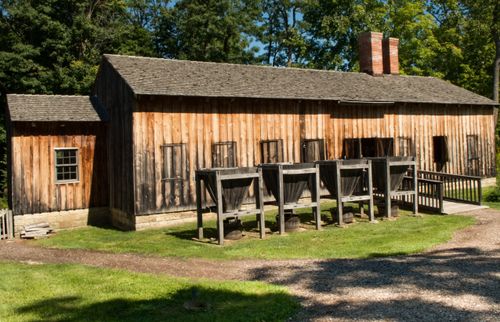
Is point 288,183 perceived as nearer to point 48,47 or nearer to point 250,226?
point 250,226

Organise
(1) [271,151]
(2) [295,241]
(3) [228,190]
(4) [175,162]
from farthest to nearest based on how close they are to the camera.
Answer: (1) [271,151]
(4) [175,162]
(3) [228,190]
(2) [295,241]

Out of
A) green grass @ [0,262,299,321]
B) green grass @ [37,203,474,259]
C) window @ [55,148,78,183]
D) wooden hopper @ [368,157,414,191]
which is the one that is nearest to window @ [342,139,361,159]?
wooden hopper @ [368,157,414,191]

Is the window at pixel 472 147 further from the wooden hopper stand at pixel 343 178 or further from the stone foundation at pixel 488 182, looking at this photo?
the wooden hopper stand at pixel 343 178

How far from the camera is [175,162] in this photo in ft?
55.3

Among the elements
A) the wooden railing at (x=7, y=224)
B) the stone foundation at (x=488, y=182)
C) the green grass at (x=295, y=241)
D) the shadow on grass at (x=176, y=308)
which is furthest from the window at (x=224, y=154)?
the stone foundation at (x=488, y=182)

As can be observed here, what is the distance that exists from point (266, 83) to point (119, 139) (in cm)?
659

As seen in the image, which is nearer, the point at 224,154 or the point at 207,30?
the point at 224,154

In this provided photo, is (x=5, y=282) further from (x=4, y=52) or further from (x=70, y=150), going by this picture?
(x=4, y=52)

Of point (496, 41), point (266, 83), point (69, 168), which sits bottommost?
point (69, 168)

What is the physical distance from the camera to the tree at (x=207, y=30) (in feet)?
126

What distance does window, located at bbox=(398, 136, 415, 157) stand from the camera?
22094mm

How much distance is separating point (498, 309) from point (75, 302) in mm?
6745

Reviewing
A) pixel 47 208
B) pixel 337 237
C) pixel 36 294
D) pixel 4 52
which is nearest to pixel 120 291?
pixel 36 294

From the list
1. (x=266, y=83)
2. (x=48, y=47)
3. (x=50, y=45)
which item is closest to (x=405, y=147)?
(x=266, y=83)
